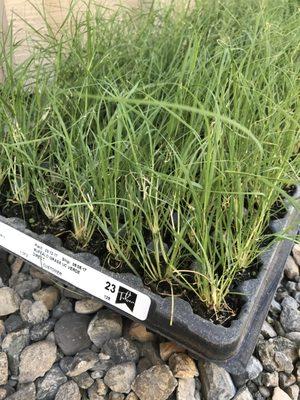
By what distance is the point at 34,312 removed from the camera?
650 mm

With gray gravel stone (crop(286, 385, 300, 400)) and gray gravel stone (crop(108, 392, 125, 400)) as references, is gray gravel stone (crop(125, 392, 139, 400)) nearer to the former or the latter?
gray gravel stone (crop(108, 392, 125, 400))

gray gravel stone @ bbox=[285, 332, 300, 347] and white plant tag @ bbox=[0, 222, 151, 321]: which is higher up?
white plant tag @ bbox=[0, 222, 151, 321]

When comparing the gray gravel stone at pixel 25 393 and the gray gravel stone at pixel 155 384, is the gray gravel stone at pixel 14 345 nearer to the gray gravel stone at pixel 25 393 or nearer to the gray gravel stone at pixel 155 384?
the gray gravel stone at pixel 25 393

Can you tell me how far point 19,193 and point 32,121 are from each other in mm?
115

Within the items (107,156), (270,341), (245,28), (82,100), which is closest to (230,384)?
(270,341)

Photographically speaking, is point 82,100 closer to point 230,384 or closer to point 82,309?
point 82,309

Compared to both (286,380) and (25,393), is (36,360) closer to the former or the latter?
(25,393)

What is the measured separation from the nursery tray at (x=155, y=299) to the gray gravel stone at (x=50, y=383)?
108mm

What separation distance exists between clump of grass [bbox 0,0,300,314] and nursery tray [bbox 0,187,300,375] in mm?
27

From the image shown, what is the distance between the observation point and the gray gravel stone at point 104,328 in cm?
62

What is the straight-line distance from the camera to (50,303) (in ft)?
2.19

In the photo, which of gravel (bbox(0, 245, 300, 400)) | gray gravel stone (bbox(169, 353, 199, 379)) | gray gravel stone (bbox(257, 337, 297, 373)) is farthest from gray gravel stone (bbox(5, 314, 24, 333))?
gray gravel stone (bbox(257, 337, 297, 373))

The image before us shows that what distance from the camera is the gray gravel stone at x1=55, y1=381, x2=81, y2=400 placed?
1.86 ft

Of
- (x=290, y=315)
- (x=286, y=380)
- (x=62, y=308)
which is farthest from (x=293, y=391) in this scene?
(x=62, y=308)
